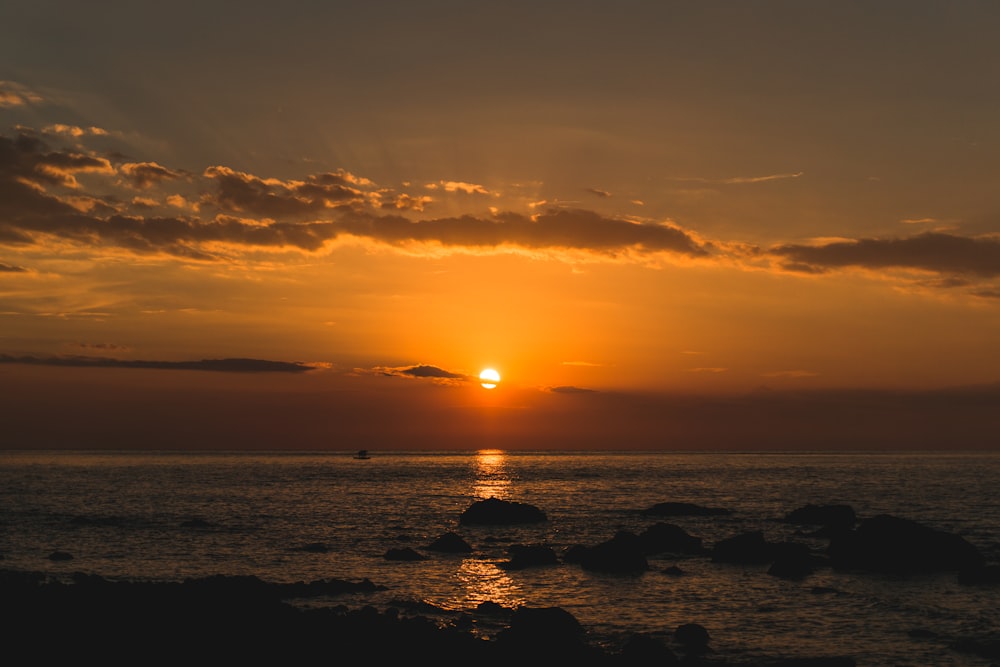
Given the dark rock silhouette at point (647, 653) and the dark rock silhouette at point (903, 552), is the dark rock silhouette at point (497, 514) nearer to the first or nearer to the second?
the dark rock silhouette at point (903, 552)

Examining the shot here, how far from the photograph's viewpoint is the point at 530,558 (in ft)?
171

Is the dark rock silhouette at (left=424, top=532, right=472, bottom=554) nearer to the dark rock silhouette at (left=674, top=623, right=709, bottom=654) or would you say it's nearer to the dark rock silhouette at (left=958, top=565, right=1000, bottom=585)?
the dark rock silhouette at (left=674, top=623, right=709, bottom=654)

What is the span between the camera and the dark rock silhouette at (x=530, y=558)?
51.1 m

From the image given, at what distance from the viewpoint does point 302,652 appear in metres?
27.2

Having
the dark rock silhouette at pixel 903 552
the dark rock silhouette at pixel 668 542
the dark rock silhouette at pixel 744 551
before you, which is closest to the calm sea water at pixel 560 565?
the dark rock silhouette at pixel 744 551

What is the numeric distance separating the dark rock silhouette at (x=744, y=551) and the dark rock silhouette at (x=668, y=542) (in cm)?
330

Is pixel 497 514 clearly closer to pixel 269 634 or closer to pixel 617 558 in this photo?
pixel 617 558

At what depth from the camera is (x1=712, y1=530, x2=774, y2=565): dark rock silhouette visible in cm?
5222

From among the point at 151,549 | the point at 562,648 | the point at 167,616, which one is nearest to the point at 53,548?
the point at 151,549

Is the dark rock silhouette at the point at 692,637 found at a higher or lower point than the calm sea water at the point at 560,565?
higher

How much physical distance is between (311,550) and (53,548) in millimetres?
18978

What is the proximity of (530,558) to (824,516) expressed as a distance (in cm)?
4133

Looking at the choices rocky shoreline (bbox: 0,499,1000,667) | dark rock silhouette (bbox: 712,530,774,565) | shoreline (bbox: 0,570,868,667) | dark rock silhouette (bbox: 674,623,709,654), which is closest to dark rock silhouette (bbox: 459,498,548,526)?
dark rock silhouette (bbox: 712,530,774,565)

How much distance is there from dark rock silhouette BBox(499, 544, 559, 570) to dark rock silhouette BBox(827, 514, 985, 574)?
18336mm
